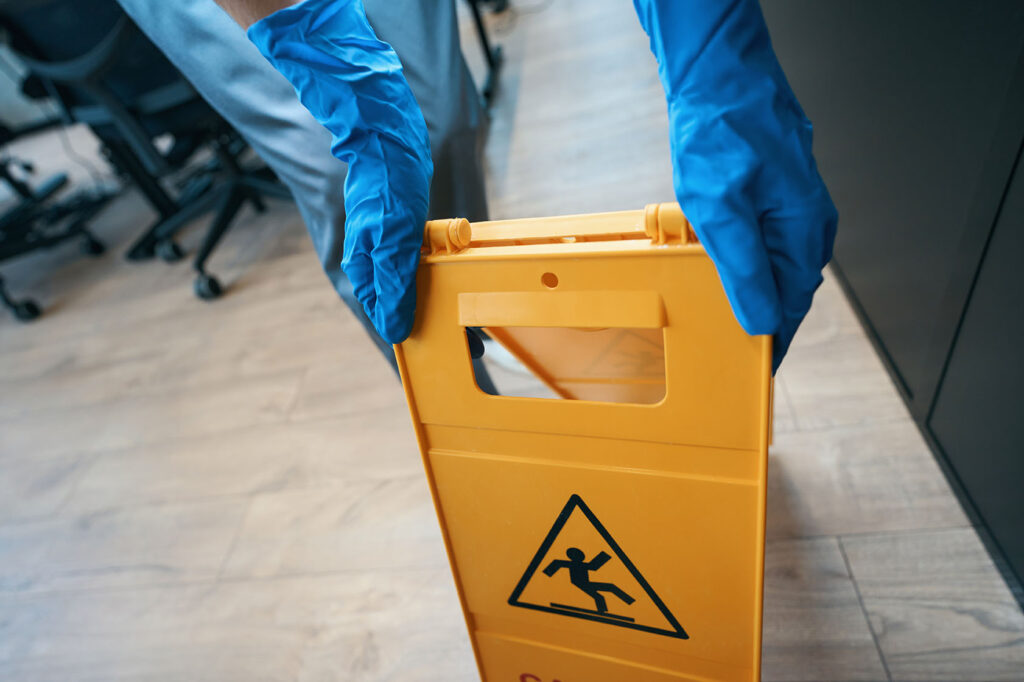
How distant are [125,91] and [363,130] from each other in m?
1.47

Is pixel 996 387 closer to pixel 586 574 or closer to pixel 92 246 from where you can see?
pixel 586 574

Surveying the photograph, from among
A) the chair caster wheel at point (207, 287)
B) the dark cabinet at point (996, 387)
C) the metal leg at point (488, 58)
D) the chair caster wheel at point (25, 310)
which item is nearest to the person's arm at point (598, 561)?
the dark cabinet at point (996, 387)

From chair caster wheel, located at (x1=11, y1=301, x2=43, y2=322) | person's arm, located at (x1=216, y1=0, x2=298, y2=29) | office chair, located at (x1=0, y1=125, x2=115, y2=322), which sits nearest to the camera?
person's arm, located at (x1=216, y1=0, x2=298, y2=29)

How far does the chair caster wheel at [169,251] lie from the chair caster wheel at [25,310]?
0.42 meters

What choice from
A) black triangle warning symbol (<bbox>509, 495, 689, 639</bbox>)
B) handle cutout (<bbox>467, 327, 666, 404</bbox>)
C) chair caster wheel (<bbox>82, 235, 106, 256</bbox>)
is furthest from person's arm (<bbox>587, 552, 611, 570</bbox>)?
chair caster wheel (<bbox>82, 235, 106, 256</bbox>)

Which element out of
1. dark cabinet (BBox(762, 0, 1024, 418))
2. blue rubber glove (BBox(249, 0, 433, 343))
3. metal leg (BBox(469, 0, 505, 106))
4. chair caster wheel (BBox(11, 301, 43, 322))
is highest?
blue rubber glove (BBox(249, 0, 433, 343))

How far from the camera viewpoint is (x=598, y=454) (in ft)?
1.95

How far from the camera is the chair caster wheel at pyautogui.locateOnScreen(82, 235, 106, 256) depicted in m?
2.35

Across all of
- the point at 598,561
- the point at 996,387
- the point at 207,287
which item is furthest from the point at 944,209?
the point at 207,287

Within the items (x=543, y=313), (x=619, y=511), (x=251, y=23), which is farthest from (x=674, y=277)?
(x=251, y=23)

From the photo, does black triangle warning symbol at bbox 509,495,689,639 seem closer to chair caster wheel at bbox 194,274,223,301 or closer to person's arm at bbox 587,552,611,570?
person's arm at bbox 587,552,611,570

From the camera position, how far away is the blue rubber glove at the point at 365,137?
57cm

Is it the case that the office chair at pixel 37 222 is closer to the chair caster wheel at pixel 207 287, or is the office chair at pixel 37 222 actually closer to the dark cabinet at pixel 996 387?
the chair caster wheel at pixel 207 287

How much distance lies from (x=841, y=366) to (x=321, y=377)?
107 centimetres
